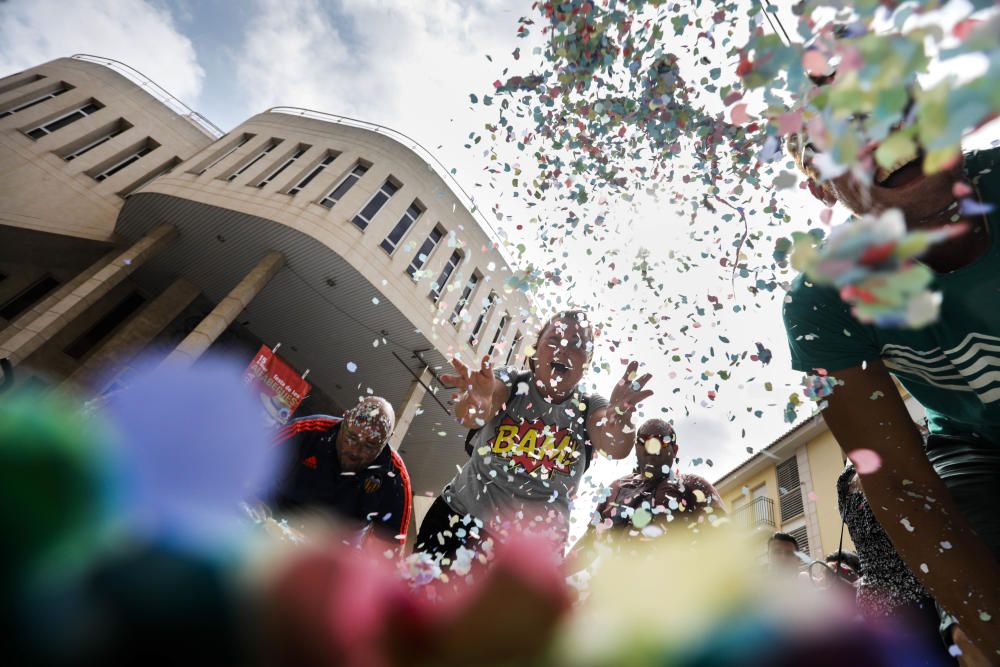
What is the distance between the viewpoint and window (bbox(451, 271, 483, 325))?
15.3 m

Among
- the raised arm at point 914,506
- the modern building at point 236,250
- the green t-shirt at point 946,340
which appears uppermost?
the modern building at point 236,250

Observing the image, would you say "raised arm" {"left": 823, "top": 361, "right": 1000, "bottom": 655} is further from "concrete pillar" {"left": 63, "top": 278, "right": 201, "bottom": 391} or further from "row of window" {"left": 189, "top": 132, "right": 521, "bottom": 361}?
"concrete pillar" {"left": 63, "top": 278, "right": 201, "bottom": 391}

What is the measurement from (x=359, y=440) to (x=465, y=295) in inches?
504

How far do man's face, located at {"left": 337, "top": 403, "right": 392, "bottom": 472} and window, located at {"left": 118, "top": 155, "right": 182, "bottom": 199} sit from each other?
604 inches

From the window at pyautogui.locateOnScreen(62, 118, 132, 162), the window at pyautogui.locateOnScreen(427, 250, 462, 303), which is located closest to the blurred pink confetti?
the window at pyautogui.locateOnScreen(427, 250, 462, 303)

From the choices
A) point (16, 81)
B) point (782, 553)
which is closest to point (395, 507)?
point (782, 553)

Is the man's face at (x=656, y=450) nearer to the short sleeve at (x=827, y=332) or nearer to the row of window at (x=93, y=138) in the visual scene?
the short sleeve at (x=827, y=332)

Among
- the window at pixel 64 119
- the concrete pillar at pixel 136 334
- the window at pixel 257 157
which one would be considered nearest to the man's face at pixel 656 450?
the window at pixel 257 157

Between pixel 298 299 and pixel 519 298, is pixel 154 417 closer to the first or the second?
pixel 298 299

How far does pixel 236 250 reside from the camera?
13648 mm

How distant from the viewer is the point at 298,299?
45.6 ft

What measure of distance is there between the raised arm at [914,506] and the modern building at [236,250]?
33.9 feet

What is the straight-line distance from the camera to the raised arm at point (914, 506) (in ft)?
4.56

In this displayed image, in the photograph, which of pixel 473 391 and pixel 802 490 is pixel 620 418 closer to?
pixel 473 391
